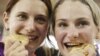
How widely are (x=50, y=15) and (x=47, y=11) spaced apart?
0.07 ft

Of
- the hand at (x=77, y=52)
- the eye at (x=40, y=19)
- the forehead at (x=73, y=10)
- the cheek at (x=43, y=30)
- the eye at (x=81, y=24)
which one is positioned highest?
the forehead at (x=73, y=10)

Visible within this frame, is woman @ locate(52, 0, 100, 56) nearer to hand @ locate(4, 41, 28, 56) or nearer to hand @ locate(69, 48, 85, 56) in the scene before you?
hand @ locate(69, 48, 85, 56)

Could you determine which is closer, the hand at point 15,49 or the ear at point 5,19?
the hand at point 15,49

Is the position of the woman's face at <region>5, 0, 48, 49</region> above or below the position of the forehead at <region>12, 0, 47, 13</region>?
below

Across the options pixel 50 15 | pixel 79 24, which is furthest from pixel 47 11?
pixel 79 24

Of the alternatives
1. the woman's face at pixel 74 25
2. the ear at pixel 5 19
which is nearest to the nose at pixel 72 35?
the woman's face at pixel 74 25

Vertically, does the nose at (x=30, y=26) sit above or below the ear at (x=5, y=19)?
below

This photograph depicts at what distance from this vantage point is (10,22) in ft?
3.07

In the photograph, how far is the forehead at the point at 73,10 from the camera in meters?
0.90

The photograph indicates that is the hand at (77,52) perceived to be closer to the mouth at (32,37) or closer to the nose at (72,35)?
the nose at (72,35)

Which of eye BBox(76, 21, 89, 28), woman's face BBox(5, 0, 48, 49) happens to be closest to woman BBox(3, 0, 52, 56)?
woman's face BBox(5, 0, 48, 49)

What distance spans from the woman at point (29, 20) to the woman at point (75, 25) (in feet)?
0.16

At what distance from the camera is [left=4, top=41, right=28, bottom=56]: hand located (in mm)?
825

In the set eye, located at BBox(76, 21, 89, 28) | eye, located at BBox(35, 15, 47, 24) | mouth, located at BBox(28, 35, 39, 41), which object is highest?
eye, located at BBox(35, 15, 47, 24)
